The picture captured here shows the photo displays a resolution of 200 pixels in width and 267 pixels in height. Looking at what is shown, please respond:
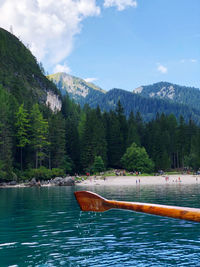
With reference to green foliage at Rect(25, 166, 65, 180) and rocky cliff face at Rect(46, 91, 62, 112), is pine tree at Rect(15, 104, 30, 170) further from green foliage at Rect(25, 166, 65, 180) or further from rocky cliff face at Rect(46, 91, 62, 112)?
rocky cliff face at Rect(46, 91, 62, 112)

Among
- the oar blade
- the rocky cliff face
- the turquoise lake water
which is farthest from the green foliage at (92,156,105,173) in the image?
the oar blade

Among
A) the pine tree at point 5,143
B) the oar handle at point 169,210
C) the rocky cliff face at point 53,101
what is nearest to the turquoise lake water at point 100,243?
the oar handle at point 169,210

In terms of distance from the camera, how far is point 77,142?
316 ft

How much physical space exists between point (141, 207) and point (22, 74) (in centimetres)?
14454

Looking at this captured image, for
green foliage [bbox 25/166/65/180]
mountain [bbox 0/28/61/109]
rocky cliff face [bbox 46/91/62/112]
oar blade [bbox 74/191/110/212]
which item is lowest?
green foliage [bbox 25/166/65/180]

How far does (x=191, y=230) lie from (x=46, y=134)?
70.5 meters

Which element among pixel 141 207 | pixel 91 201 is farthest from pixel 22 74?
pixel 141 207

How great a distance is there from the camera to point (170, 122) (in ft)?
383

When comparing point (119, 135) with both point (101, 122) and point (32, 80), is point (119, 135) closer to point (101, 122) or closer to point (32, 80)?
point (101, 122)

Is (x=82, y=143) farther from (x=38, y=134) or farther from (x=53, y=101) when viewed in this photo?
(x=53, y=101)

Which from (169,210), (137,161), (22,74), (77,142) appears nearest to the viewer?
(169,210)

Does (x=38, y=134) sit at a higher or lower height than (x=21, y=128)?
lower

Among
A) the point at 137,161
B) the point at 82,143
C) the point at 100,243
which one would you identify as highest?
the point at 82,143

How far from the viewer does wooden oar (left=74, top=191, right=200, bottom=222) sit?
162 inches
